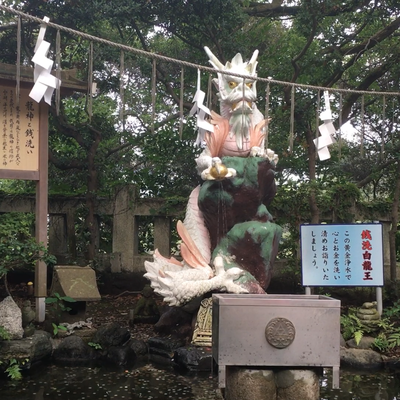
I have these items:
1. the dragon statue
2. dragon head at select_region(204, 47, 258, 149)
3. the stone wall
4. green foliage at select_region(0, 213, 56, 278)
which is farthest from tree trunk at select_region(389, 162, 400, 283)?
green foliage at select_region(0, 213, 56, 278)

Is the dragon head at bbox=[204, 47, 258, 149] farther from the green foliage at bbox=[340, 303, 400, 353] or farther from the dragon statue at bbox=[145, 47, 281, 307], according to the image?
the green foliage at bbox=[340, 303, 400, 353]

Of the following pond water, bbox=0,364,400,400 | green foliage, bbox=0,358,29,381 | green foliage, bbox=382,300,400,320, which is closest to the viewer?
pond water, bbox=0,364,400,400

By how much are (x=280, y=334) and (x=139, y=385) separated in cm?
262

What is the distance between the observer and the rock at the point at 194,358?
8.35 metres

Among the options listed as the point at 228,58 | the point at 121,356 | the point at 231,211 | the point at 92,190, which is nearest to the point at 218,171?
the point at 231,211

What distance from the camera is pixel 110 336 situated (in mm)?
9086

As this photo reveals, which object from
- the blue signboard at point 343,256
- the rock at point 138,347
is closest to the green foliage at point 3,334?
the rock at point 138,347

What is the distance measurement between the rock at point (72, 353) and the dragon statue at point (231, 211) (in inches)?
56.6

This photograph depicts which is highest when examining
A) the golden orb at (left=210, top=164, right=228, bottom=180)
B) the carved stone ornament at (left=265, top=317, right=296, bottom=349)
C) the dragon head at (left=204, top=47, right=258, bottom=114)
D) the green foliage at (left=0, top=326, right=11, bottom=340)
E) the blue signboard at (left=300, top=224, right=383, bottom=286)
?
the dragon head at (left=204, top=47, right=258, bottom=114)

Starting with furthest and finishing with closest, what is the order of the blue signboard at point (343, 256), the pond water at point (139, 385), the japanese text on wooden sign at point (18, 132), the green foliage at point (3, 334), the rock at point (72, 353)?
the blue signboard at point (343, 256)
the japanese text on wooden sign at point (18, 132)
the rock at point (72, 353)
the green foliage at point (3, 334)
the pond water at point (139, 385)

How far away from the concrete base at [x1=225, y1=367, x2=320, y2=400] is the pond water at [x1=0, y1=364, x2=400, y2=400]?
1.22 m

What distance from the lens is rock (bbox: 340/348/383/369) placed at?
349 inches

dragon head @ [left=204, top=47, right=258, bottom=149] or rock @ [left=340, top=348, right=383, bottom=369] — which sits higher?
dragon head @ [left=204, top=47, right=258, bottom=149]

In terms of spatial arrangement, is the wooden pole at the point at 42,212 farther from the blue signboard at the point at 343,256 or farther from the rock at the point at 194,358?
the blue signboard at the point at 343,256
